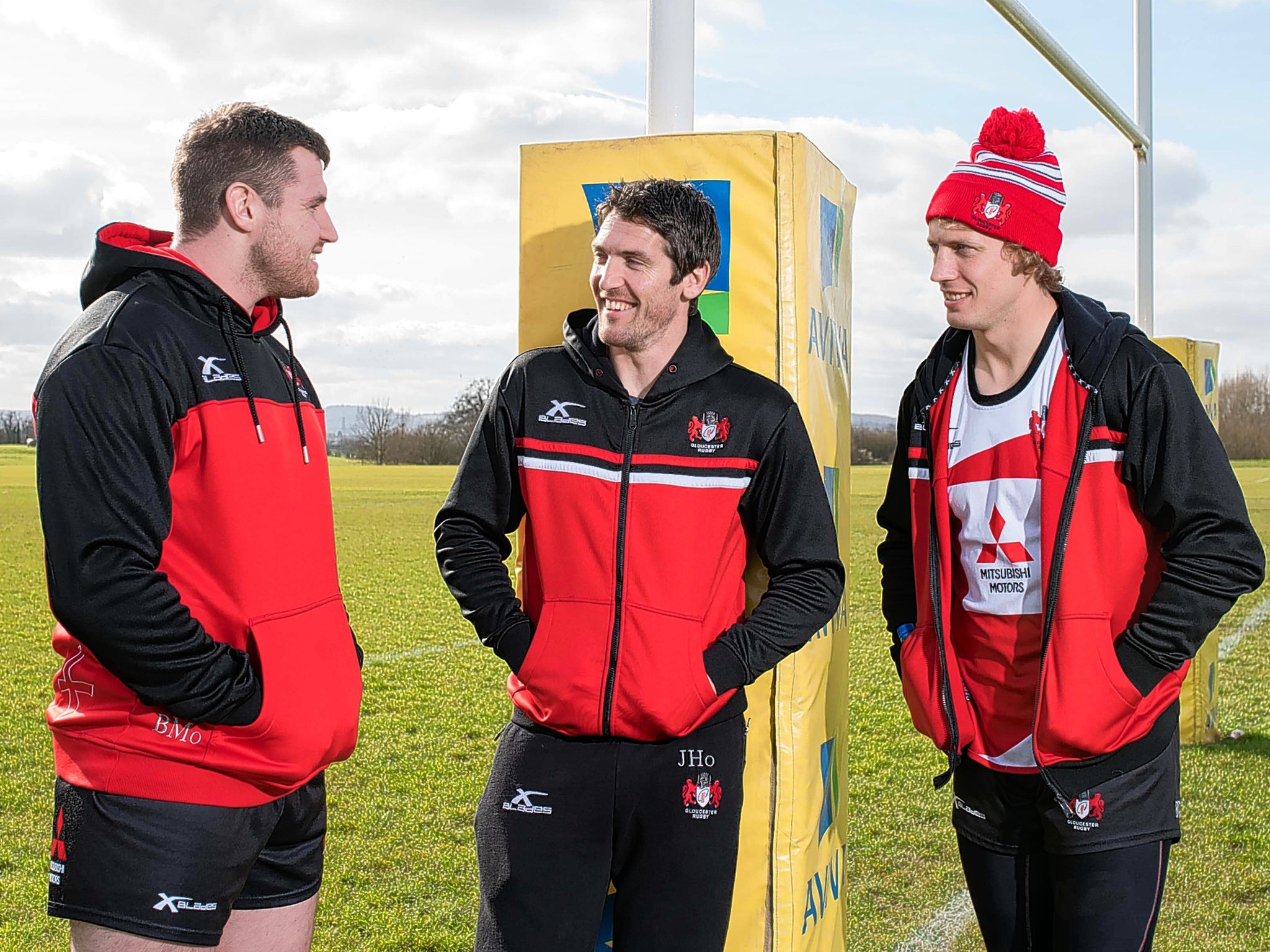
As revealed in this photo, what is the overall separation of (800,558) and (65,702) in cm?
129

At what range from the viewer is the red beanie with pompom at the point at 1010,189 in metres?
2.28

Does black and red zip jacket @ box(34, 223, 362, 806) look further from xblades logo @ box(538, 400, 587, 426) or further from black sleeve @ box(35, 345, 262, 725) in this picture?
xblades logo @ box(538, 400, 587, 426)

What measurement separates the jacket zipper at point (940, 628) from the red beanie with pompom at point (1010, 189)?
17.1 inches

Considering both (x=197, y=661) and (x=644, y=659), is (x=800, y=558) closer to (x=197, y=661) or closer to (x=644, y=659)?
(x=644, y=659)

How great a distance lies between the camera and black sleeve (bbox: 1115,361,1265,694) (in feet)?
6.85

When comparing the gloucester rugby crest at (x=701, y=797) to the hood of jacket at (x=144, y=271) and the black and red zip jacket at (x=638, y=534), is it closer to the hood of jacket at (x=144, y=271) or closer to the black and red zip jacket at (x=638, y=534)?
the black and red zip jacket at (x=638, y=534)

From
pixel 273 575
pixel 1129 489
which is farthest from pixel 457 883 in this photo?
pixel 1129 489

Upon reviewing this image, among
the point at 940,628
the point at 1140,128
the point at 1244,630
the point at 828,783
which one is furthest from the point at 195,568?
the point at 1244,630

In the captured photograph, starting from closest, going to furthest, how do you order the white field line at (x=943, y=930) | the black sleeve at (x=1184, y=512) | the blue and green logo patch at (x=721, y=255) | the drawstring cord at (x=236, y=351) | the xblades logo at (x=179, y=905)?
the xblades logo at (x=179, y=905)
the drawstring cord at (x=236, y=351)
the black sleeve at (x=1184, y=512)
the blue and green logo patch at (x=721, y=255)
the white field line at (x=943, y=930)

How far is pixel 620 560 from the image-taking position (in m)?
2.16

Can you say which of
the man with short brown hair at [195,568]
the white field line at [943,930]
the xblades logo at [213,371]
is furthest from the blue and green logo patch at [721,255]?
the white field line at [943,930]

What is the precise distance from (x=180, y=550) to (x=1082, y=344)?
164 centimetres

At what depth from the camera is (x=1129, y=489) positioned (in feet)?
7.21

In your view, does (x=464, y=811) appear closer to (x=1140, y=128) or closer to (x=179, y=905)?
(x=179, y=905)
